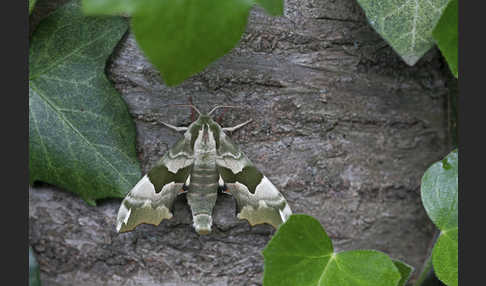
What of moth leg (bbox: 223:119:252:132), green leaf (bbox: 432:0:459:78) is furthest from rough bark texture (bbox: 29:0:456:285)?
green leaf (bbox: 432:0:459:78)

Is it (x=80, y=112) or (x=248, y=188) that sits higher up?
(x=80, y=112)

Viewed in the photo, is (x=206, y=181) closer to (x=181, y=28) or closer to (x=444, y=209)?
(x=181, y=28)

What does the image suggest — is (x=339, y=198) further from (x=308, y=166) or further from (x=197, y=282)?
(x=197, y=282)

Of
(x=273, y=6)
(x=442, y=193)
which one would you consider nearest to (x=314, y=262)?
(x=442, y=193)

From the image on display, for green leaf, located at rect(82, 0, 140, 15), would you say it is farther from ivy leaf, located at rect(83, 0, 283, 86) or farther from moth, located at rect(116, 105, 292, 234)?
moth, located at rect(116, 105, 292, 234)

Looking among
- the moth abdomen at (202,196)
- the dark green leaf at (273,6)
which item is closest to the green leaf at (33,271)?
the moth abdomen at (202,196)

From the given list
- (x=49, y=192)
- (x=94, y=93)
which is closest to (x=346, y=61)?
(x=94, y=93)
